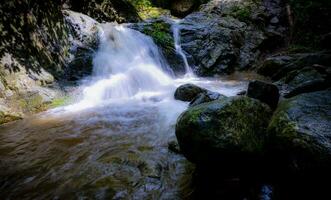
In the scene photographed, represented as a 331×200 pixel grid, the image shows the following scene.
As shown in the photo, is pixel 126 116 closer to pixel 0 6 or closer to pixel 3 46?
pixel 3 46

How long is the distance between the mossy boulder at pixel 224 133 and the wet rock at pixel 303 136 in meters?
0.24

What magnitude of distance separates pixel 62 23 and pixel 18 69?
2.81 metres

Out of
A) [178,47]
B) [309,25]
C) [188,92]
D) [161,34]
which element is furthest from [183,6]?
[188,92]

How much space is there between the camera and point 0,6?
24.1 ft

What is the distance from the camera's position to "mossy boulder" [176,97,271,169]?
3139 mm

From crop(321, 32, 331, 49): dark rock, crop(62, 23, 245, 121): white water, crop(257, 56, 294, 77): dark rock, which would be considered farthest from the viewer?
crop(321, 32, 331, 49): dark rock

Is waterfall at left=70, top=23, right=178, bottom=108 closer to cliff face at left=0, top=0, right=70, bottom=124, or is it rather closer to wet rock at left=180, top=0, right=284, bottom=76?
cliff face at left=0, top=0, right=70, bottom=124

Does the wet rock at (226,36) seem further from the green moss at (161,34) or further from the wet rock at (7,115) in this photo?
the wet rock at (7,115)

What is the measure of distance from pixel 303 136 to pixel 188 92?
16.9ft

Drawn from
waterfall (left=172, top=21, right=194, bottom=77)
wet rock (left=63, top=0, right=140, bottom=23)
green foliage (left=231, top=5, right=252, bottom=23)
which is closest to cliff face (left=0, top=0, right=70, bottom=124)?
wet rock (left=63, top=0, right=140, bottom=23)

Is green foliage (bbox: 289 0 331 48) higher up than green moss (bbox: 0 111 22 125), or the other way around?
green foliage (bbox: 289 0 331 48)


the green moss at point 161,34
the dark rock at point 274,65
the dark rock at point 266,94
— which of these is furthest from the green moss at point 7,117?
the dark rock at point 274,65

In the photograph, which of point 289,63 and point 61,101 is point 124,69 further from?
point 289,63

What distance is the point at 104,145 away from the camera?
5.03 metres
